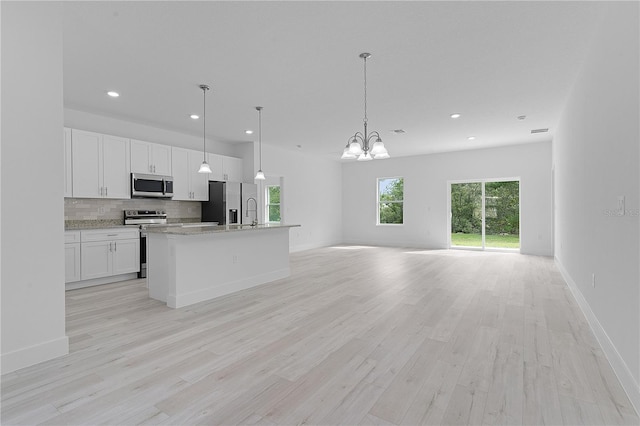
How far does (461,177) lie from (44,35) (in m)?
8.80

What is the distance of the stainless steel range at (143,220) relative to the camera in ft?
18.2

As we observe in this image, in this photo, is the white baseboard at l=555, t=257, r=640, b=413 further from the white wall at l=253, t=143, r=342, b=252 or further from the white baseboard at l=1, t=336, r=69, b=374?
the white wall at l=253, t=143, r=342, b=252

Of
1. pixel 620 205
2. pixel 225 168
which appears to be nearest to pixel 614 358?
pixel 620 205

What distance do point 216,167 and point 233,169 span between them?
53cm

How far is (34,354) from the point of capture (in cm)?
237

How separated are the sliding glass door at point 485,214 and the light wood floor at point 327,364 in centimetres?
457

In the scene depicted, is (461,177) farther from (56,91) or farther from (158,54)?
(56,91)

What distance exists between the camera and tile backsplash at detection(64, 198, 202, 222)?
5211 millimetres

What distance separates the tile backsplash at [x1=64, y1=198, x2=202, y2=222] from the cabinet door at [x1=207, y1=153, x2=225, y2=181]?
720 mm

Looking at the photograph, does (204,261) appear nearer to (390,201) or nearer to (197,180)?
(197,180)

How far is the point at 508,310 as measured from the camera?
3602 mm

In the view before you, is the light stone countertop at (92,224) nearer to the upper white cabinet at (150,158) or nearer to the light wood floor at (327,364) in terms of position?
the upper white cabinet at (150,158)

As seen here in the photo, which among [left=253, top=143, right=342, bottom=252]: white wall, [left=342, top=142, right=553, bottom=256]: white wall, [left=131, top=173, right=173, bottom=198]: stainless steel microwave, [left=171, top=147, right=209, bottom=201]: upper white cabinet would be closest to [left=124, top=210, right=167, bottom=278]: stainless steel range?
[left=131, top=173, right=173, bottom=198]: stainless steel microwave

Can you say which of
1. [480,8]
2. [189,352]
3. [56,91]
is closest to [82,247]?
[56,91]
